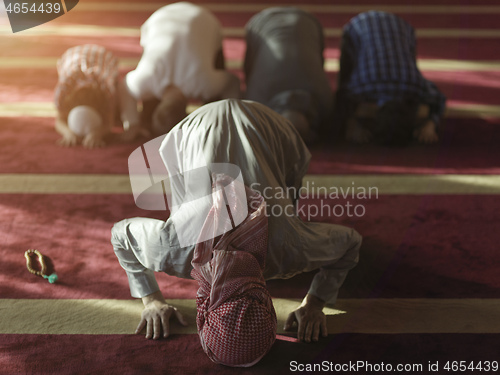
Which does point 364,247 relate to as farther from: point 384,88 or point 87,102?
point 87,102

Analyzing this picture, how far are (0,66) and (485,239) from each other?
9.81 ft

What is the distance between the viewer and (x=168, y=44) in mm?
2686

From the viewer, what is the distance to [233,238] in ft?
4.09

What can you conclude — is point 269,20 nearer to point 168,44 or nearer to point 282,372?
point 168,44

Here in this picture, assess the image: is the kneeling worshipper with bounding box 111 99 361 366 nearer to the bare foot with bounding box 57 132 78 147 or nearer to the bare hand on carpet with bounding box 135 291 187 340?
the bare hand on carpet with bounding box 135 291 187 340

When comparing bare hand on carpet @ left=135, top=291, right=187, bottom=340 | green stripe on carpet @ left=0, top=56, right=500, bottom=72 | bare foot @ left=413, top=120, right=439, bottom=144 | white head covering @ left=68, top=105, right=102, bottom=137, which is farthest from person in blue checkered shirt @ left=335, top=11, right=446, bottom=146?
bare hand on carpet @ left=135, top=291, right=187, bottom=340

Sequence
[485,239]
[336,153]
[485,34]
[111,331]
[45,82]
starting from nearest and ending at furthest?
[111,331]
[485,239]
[336,153]
[45,82]
[485,34]

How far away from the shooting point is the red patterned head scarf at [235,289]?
122cm

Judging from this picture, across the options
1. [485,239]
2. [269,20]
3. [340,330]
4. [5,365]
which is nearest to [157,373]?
[5,365]

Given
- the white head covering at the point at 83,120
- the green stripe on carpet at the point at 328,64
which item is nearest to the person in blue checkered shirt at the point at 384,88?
the green stripe on carpet at the point at 328,64

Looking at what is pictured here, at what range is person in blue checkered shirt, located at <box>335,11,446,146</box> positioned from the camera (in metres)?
2.61

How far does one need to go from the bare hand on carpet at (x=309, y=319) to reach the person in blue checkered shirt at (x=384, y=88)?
1240mm

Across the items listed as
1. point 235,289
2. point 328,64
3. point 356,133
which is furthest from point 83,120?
point 328,64

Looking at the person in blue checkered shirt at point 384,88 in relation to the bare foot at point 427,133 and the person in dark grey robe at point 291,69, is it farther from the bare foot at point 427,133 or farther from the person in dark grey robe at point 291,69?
the person in dark grey robe at point 291,69
